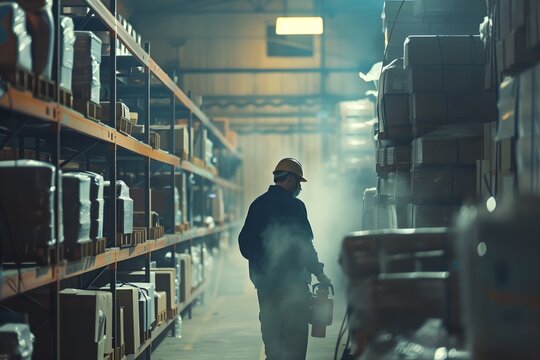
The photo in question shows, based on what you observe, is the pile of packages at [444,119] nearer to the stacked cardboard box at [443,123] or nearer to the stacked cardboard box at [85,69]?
the stacked cardboard box at [443,123]

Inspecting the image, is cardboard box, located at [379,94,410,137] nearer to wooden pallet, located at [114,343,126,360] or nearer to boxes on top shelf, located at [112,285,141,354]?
boxes on top shelf, located at [112,285,141,354]

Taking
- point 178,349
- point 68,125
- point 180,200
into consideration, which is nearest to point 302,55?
point 180,200

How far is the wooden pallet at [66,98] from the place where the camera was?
570 centimetres

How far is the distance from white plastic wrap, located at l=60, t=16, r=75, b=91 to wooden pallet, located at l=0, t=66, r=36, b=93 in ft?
2.35

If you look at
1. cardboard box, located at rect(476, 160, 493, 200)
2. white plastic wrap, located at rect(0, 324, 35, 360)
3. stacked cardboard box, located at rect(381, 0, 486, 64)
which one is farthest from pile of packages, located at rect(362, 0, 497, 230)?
white plastic wrap, located at rect(0, 324, 35, 360)

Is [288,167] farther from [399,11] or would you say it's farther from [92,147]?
[399,11]

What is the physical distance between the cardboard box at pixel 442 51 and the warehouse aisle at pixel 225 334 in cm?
379

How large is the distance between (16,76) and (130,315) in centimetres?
389

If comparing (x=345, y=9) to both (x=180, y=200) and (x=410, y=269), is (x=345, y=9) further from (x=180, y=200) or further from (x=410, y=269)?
(x=410, y=269)

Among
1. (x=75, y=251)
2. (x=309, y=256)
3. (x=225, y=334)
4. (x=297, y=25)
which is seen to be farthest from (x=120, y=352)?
(x=297, y=25)

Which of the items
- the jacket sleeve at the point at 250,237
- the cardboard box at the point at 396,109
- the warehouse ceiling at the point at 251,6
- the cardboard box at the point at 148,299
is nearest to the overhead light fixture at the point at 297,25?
the warehouse ceiling at the point at 251,6

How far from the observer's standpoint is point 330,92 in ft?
75.3

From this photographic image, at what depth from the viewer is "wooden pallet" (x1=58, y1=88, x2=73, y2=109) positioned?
5.70 m

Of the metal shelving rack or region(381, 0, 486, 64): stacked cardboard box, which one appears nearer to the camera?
the metal shelving rack
